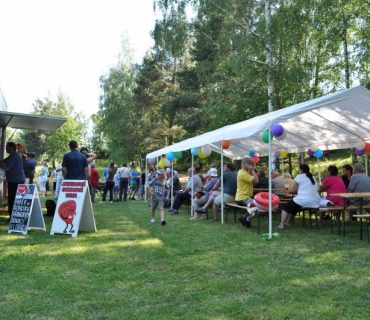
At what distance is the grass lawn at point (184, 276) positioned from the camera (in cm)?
323

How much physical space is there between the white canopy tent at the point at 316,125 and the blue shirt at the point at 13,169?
4.02m

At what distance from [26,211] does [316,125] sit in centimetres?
676

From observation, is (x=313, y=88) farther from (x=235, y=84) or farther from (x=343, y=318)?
(x=343, y=318)

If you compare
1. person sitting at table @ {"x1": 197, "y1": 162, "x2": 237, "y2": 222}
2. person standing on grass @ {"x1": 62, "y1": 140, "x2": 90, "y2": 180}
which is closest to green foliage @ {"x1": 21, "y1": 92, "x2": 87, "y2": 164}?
person sitting at table @ {"x1": 197, "y1": 162, "x2": 237, "y2": 222}

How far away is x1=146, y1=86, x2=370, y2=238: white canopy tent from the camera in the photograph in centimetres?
668

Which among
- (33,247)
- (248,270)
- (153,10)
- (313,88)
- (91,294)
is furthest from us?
(153,10)

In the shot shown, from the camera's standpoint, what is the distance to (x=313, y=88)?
46.5 feet

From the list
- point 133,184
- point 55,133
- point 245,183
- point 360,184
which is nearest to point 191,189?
point 245,183

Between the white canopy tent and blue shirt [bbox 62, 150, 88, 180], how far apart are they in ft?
9.31

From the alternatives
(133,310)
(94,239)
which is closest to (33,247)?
(94,239)

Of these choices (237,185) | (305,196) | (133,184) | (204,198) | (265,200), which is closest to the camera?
(265,200)

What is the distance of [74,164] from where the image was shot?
294 inches

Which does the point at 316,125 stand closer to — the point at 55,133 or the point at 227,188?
the point at 227,188

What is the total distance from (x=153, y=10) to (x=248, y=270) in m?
16.8
